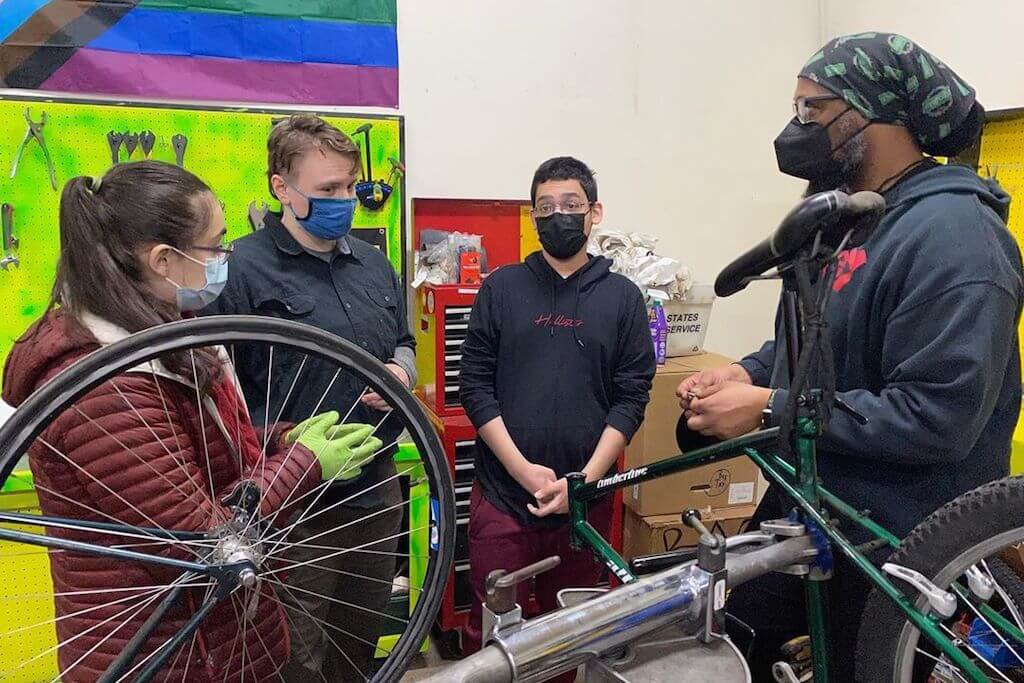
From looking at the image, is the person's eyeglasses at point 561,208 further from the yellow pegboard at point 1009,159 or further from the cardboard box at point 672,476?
the yellow pegboard at point 1009,159

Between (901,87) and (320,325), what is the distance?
1.16 metres

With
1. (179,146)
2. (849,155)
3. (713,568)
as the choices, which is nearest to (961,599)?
(713,568)

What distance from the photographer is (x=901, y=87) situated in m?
1.16

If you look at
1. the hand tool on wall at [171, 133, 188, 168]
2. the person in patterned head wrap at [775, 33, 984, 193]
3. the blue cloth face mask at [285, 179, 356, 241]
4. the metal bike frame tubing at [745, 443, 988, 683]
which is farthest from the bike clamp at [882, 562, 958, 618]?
the hand tool on wall at [171, 133, 188, 168]

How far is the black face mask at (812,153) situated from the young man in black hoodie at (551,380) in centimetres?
59

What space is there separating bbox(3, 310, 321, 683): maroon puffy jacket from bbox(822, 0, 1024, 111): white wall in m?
2.56

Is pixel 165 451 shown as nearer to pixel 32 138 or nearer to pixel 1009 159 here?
pixel 32 138

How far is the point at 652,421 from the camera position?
2436mm

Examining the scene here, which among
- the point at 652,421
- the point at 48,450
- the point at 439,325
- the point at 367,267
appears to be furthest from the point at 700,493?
the point at 48,450

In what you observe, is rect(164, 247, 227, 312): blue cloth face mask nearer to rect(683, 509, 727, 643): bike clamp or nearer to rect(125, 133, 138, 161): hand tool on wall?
rect(683, 509, 727, 643): bike clamp

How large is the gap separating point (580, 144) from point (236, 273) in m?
1.74

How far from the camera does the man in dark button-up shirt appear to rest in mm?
1457

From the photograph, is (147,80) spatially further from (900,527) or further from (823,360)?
(900,527)

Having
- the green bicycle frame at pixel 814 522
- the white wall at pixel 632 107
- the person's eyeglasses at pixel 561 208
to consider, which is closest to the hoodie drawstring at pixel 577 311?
the person's eyeglasses at pixel 561 208
